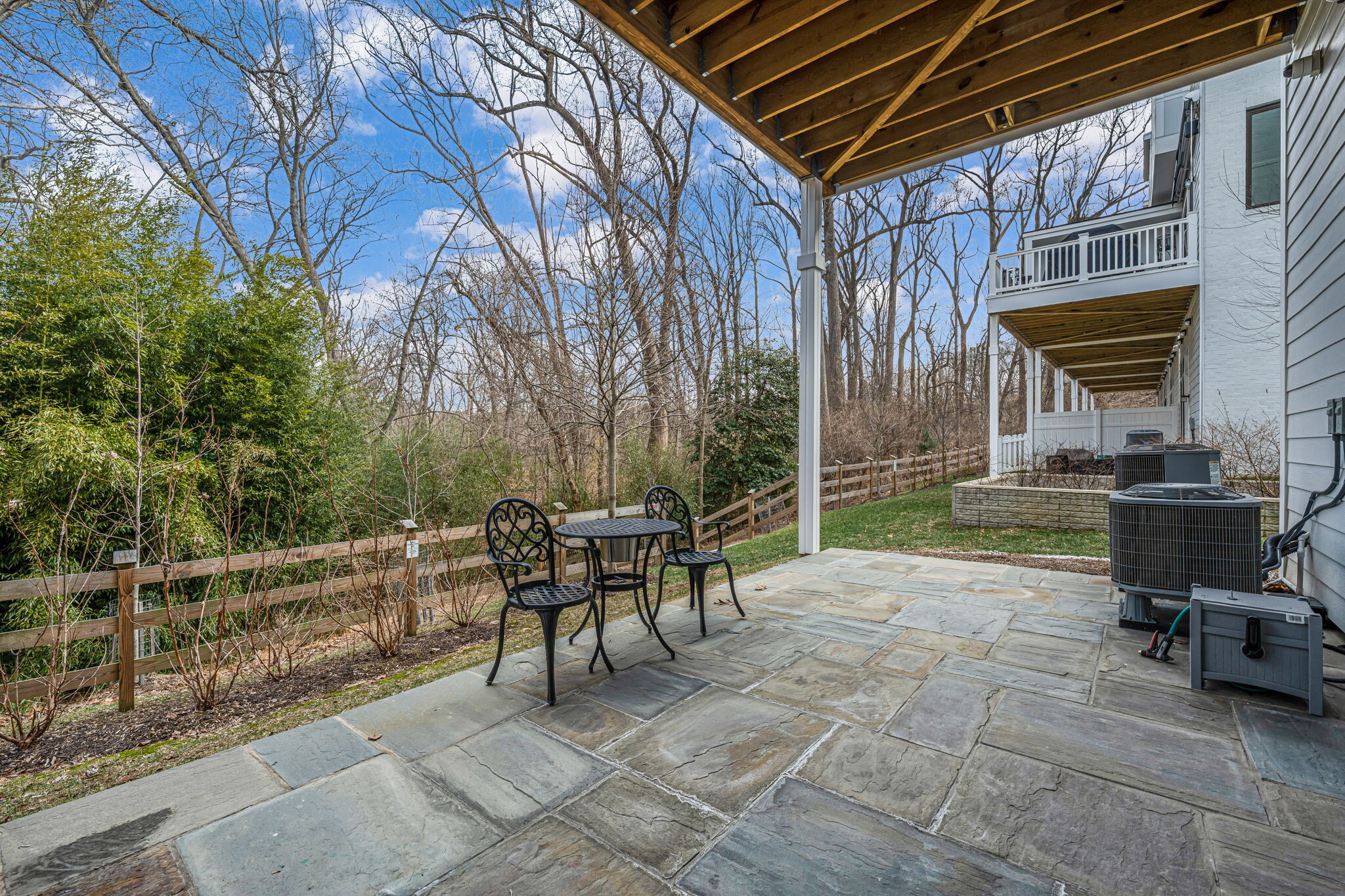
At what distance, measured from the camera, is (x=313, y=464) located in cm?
518

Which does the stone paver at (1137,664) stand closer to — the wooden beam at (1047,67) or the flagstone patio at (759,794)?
the flagstone patio at (759,794)

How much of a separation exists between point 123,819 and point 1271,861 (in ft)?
10.4

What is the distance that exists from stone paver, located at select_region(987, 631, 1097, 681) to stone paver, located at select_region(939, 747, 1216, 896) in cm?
98

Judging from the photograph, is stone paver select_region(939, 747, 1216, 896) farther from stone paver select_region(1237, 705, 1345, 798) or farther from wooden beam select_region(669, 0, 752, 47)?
wooden beam select_region(669, 0, 752, 47)

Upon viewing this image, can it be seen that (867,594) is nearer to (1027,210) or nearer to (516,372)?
(516,372)

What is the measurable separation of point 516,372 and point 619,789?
626 centimetres

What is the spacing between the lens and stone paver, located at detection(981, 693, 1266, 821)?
5.71ft

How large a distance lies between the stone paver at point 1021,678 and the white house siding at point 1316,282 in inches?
63.9

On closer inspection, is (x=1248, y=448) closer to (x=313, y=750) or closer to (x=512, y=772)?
(x=512, y=772)

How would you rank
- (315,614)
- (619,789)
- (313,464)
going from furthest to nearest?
(313,464), (315,614), (619,789)

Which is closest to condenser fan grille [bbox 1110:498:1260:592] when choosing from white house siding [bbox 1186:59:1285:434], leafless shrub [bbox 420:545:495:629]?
leafless shrub [bbox 420:545:495:629]

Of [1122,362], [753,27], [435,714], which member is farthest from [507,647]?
[1122,362]

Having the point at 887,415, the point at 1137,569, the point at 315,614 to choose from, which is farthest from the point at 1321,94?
the point at 887,415

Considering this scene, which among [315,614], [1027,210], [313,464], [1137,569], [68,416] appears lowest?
[315,614]
